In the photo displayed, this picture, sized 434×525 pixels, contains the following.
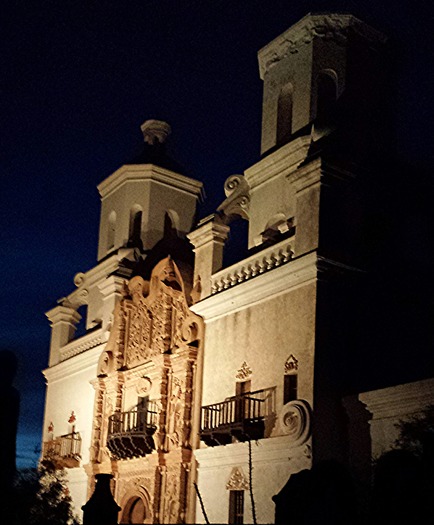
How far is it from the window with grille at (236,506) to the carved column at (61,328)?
45.3 ft

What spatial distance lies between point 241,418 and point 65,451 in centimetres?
1127

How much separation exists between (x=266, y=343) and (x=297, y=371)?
155 cm

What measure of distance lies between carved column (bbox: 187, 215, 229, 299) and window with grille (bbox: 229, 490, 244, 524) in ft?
18.4

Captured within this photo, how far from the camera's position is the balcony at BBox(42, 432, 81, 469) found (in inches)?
1128

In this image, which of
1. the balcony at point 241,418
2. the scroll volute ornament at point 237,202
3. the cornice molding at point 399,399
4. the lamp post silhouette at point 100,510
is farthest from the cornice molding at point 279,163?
the lamp post silhouette at point 100,510

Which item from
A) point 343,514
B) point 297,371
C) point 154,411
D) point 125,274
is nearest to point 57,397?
point 125,274

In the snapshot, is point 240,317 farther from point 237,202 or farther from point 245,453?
point 237,202

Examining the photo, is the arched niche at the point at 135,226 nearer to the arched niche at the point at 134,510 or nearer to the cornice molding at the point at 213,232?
the cornice molding at the point at 213,232

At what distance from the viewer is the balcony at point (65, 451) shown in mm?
28656

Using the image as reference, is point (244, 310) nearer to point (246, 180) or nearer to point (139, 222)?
point (246, 180)

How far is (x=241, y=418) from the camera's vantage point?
66.1ft

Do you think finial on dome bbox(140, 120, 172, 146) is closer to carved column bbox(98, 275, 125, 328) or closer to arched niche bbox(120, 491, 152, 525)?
carved column bbox(98, 275, 125, 328)

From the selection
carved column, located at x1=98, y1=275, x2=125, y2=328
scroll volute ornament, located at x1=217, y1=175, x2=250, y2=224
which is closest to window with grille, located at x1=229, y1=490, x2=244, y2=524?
scroll volute ornament, located at x1=217, y1=175, x2=250, y2=224

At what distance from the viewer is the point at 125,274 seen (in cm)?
2864
